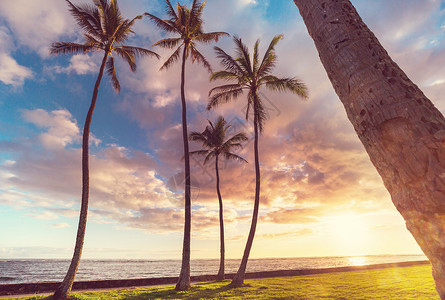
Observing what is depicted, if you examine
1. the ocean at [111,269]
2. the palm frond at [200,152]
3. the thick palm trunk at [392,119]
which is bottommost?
the ocean at [111,269]

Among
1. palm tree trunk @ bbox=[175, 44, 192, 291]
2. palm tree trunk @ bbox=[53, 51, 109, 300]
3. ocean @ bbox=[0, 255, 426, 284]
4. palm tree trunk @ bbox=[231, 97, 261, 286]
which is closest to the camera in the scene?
palm tree trunk @ bbox=[53, 51, 109, 300]

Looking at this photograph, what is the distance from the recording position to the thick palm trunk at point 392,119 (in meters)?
1.17

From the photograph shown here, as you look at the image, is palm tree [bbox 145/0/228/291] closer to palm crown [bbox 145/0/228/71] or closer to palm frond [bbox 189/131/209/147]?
palm crown [bbox 145/0/228/71]

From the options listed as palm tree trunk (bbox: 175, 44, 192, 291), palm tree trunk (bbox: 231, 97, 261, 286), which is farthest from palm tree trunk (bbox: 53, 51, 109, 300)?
palm tree trunk (bbox: 231, 97, 261, 286)

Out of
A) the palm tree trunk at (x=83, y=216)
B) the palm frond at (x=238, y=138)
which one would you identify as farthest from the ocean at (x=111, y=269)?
the palm tree trunk at (x=83, y=216)

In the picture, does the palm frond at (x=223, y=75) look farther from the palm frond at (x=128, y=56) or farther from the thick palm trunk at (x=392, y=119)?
the thick palm trunk at (x=392, y=119)

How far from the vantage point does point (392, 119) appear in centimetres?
135

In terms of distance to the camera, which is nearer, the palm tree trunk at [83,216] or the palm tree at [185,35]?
the palm tree trunk at [83,216]

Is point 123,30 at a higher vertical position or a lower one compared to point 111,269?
higher

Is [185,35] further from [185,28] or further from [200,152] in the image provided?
[200,152]

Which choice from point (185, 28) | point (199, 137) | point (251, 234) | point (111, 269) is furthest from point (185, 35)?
point (111, 269)

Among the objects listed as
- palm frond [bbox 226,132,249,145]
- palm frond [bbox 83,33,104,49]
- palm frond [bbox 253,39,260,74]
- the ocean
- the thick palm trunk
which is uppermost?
palm frond [bbox 253,39,260,74]

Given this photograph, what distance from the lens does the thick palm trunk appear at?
3.84 feet

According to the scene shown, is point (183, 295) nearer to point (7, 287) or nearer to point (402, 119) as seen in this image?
point (7, 287)
